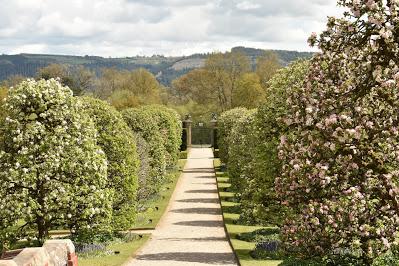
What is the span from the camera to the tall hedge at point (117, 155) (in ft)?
75.7

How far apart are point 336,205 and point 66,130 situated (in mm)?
9981

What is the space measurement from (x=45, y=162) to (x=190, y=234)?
38.1ft

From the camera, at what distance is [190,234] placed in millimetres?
27250

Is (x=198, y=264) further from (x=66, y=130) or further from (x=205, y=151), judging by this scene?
(x=205, y=151)

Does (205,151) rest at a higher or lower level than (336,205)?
lower

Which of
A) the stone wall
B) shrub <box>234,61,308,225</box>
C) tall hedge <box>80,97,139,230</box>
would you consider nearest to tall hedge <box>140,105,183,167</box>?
tall hedge <box>80,97,139,230</box>

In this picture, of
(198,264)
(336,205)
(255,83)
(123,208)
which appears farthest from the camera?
(255,83)

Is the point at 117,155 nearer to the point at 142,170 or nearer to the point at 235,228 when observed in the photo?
the point at 142,170

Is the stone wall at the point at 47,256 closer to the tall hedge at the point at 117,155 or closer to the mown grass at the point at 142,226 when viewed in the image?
the mown grass at the point at 142,226

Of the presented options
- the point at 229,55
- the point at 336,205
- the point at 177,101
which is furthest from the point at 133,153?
the point at 177,101

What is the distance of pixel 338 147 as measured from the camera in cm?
941

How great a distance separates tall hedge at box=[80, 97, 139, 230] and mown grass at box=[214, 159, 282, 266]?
4.84m

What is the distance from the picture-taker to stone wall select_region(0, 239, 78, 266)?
20.7 ft

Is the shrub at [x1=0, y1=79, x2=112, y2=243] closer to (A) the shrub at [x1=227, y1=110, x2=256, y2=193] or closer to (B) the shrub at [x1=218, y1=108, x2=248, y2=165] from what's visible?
(A) the shrub at [x1=227, y1=110, x2=256, y2=193]
